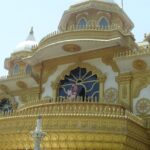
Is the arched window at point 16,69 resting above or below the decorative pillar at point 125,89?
above

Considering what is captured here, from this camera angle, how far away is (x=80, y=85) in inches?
749

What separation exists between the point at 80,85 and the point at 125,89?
265 centimetres

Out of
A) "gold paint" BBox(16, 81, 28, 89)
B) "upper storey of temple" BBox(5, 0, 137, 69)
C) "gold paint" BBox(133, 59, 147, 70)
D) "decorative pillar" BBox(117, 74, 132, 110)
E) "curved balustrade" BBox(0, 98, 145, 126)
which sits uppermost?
"upper storey of temple" BBox(5, 0, 137, 69)

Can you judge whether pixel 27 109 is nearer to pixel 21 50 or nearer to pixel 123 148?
pixel 123 148

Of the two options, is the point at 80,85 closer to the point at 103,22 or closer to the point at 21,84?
the point at 103,22

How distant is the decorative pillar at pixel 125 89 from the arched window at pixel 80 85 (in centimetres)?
138

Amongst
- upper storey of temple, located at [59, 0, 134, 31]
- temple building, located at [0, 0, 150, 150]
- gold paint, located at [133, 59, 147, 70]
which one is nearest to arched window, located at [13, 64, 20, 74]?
temple building, located at [0, 0, 150, 150]

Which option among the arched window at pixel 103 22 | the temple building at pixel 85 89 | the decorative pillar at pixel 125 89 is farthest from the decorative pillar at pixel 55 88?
the arched window at pixel 103 22

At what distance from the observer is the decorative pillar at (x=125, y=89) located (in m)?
17.2

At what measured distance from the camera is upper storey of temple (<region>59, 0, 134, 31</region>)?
69.8 ft

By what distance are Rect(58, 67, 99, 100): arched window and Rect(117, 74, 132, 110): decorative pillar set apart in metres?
1.38

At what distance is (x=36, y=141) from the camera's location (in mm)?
10812

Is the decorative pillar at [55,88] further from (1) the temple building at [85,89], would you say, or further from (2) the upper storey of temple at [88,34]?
(2) the upper storey of temple at [88,34]

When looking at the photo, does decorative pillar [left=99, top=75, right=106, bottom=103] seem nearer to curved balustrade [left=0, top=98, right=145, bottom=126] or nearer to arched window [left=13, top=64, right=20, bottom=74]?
curved balustrade [left=0, top=98, right=145, bottom=126]
